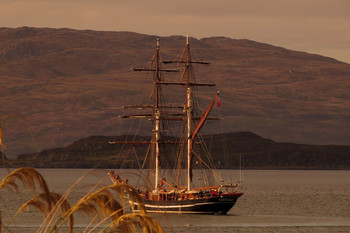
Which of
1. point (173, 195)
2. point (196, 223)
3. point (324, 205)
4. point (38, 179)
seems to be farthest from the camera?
point (324, 205)

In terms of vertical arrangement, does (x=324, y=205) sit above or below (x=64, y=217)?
below

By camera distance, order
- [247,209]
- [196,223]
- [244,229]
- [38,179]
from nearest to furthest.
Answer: [38,179]
[244,229]
[196,223]
[247,209]

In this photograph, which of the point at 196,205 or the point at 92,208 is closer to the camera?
the point at 92,208

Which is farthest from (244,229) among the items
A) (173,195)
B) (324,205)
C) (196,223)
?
(324,205)

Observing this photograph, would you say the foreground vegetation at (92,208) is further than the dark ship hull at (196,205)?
No

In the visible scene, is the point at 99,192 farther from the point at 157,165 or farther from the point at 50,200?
the point at 157,165

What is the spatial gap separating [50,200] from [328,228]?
77.5 meters

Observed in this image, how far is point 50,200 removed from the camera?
1402 cm

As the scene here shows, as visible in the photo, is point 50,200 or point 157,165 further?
point 157,165

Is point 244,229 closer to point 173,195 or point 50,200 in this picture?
point 173,195

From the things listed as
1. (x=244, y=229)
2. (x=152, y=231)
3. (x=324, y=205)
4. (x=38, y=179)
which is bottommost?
(x=324, y=205)

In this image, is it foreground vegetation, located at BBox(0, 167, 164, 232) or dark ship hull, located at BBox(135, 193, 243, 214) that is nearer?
foreground vegetation, located at BBox(0, 167, 164, 232)

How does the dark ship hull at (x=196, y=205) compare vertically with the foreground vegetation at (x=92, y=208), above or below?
below

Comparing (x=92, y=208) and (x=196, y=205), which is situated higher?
(x=92, y=208)
